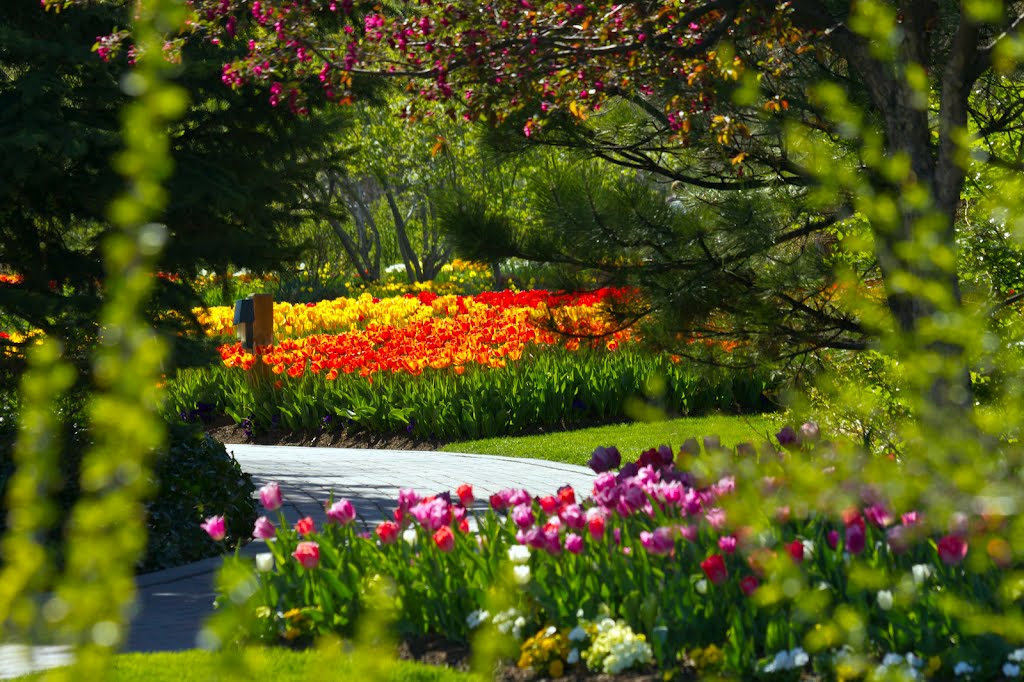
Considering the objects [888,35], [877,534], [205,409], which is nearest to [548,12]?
[877,534]

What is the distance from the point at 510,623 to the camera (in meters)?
4.61

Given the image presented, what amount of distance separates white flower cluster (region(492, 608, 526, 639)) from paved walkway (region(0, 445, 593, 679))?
154cm

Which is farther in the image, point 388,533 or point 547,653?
point 388,533

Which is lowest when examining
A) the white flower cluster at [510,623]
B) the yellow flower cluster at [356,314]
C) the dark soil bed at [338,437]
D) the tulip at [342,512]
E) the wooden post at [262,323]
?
the white flower cluster at [510,623]

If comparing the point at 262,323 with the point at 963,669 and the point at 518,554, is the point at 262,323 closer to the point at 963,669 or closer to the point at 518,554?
the point at 518,554

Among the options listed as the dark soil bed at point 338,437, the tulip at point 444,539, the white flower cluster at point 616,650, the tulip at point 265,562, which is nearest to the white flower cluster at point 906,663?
the white flower cluster at point 616,650

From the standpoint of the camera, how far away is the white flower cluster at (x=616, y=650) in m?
4.32

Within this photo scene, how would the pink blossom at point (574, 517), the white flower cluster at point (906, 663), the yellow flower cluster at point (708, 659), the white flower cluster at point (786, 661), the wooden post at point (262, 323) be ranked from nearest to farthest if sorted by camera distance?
the white flower cluster at point (906, 663) < the white flower cluster at point (786, 661) < the yellow flower cluster at point (708, 659) < the pink blossom at point (574, 517) < the wooden post at point (262, 323)

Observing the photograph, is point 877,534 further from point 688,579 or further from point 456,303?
point 456,303

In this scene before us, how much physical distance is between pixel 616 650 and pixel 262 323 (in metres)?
12.3

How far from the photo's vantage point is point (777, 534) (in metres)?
4.73

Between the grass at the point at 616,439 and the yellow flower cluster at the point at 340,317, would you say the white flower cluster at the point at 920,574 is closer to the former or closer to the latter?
the grass at the point at 616,439

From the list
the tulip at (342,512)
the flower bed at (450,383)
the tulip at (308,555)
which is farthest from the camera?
the flower bed at (450,383)

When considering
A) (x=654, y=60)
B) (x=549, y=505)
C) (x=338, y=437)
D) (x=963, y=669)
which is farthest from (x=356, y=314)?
(x=963, y=669)
